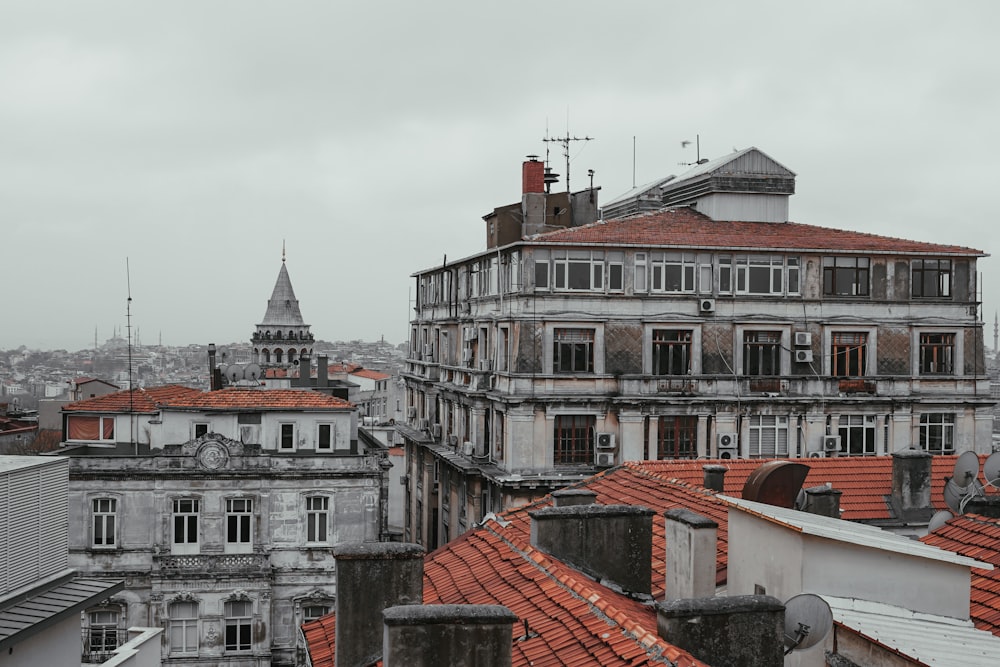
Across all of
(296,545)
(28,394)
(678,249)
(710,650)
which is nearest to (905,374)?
(678,249)

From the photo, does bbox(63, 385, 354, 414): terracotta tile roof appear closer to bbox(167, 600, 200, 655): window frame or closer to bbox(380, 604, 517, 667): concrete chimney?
bbox(167, 600, 200, 655): window frame

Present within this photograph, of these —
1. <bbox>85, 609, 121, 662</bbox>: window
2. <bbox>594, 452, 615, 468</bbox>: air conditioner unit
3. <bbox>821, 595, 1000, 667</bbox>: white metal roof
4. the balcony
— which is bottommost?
<bbox>85, 609, 121, 662</bbox>: window

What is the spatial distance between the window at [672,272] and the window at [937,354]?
33.6 feet

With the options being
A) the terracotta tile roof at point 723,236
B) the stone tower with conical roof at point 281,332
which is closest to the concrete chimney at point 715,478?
the terracotta tile roof at point 723,236

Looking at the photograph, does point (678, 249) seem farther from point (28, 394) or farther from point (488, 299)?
point (28, 394)

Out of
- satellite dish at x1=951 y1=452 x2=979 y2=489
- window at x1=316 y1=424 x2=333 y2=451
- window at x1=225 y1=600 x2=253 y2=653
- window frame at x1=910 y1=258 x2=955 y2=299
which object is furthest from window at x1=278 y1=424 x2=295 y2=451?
window frame at x1=910 y1=258 x2=955 y2=299

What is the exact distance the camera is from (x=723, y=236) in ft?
138

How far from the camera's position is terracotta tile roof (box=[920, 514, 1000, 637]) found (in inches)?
514

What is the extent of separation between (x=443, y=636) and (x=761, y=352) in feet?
115

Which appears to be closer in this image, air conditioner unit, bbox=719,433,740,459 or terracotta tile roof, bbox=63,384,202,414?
terracotta tile roof, bbox=63,384,202,414

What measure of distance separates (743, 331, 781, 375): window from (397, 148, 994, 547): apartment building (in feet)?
0.18

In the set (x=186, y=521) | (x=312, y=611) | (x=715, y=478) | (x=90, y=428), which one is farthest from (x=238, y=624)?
(x=715, y=478)

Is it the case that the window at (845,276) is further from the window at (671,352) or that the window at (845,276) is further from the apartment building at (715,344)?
the window at (671,352)

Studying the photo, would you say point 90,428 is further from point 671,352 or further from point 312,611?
point 671,352
